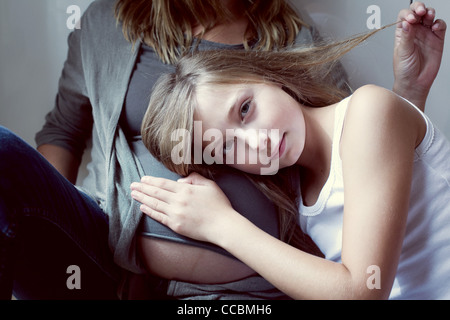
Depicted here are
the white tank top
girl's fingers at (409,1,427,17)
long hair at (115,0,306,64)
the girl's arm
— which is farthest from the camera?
long hair at (115,0,306,64)

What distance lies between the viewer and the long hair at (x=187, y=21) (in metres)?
1.13

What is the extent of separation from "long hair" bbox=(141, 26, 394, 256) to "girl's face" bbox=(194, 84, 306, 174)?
1.1 inches

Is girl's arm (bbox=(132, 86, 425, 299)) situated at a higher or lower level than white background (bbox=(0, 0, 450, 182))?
lower

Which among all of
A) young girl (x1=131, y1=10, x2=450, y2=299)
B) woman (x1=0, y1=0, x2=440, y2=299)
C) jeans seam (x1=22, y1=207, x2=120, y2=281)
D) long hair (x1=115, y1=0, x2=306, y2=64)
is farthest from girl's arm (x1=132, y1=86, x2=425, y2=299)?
long hair (x1=115, y1=0, x2=306, y2=64)

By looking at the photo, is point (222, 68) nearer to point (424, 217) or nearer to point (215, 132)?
point (215, 132)

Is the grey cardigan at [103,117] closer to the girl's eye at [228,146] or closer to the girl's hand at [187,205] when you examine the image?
the girl's hand at [187,205]

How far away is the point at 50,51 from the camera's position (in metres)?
1.39

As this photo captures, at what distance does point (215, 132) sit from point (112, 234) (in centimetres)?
29

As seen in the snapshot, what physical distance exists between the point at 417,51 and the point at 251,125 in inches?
18.3

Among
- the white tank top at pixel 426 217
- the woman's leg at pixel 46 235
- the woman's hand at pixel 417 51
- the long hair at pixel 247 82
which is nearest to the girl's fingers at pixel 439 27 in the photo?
the woman's hand at pixel 417 51

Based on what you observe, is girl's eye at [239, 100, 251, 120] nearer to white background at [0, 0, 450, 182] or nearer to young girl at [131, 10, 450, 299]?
young girl at [131, 10, 450, 299]

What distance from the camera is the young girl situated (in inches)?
28.7

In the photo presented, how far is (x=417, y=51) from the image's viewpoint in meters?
1.05
